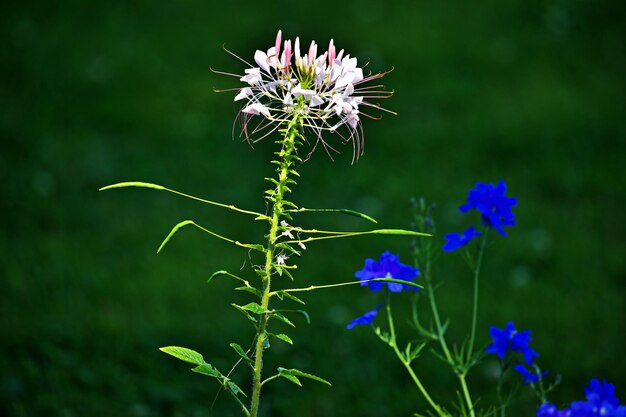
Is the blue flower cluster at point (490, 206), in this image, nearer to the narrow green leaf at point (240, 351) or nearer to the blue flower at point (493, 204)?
the blue flower at point (493, 204)

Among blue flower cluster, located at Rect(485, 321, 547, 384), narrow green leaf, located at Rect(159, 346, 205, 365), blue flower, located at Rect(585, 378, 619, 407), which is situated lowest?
narrow green leaf, located at Rect(159, 346, 205, 365)

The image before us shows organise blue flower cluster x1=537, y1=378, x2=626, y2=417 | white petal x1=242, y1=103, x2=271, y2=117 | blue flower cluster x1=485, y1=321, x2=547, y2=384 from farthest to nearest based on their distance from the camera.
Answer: blue flower cluster x1=485, y1=321, x2=547, y2=384
white petal x1=242, y1=103, x2=271, y2=117
blue flower cluster x1=537, y1=378, x2=626, y2=417

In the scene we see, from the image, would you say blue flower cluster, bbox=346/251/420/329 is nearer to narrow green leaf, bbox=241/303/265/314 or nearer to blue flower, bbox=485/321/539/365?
blue flower, bbox=485/321/539/365

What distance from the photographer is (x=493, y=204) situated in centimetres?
176

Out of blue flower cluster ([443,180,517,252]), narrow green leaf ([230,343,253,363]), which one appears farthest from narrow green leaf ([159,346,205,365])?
blue flower cluster ([443,180,517,252])

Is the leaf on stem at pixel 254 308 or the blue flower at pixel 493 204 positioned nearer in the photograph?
the leaf on stem at pixel 254 308

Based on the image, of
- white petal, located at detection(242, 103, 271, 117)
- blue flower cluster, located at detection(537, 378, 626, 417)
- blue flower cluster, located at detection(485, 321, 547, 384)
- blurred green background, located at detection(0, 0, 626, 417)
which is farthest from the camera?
blurred green background, located at detection(0, 0, 626, 417)

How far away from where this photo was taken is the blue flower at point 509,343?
1.67 metres

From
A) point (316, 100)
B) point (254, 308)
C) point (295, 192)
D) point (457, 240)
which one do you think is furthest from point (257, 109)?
point (295, 192)

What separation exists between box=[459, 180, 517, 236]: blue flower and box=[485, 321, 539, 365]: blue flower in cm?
22

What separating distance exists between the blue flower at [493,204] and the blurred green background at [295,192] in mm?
1273

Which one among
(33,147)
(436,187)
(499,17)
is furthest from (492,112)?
(33,147)

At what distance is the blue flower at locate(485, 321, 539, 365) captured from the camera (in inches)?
65.6

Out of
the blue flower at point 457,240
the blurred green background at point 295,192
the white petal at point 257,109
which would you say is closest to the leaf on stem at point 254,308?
the white petal at point 257,109
